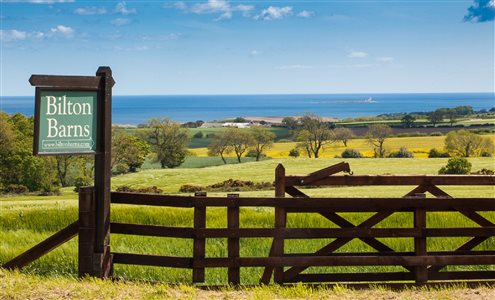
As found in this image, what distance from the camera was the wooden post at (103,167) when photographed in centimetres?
1129

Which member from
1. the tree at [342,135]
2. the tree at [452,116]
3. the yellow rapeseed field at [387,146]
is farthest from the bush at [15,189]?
the tree at [452,116]

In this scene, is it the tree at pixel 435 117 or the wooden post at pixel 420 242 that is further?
the tree at pixel 435 117

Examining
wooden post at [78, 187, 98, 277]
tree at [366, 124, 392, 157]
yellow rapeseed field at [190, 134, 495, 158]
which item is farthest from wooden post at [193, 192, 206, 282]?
tree at [366, 124, 392, 157]

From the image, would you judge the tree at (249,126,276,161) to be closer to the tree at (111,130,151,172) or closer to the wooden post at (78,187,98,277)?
the tree at (111,130,151,172)

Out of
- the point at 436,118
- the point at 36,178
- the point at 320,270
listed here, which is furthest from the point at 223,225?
the point at 436,118

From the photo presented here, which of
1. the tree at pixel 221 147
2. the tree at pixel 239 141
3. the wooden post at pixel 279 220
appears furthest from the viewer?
the tree at pixel 221 147

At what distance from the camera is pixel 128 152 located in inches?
1964

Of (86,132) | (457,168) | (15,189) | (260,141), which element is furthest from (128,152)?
(86,132)

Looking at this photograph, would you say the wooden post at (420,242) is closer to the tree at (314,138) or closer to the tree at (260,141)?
the tree at (260,141)

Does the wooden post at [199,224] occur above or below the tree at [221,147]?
above

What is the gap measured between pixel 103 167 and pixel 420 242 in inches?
199

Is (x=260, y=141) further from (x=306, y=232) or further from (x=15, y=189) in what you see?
(x=306, y=232)

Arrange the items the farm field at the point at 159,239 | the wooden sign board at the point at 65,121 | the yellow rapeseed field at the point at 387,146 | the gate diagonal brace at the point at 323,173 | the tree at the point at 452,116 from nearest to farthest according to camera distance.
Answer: the wooden sign board at the point at 65,121 < the gate diagonal brace at the point at 323,173 < the farm field at the point at 159,239 < the yellow rapeseed field at the point at 387,146 < the tree at the point at 452,116

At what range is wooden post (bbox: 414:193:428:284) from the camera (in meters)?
11.6
